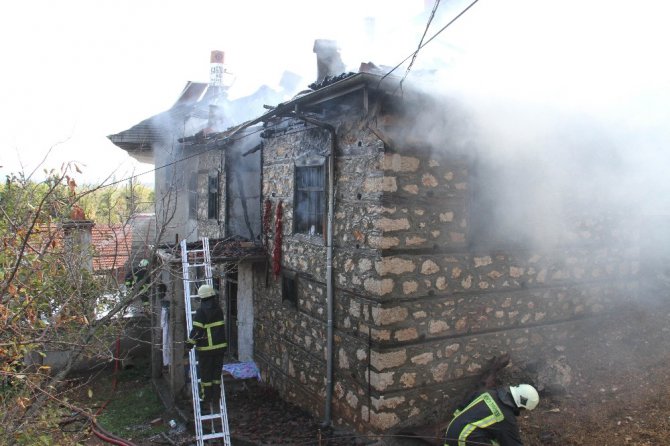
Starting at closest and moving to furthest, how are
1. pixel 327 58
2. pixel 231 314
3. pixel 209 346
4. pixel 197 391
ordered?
pixel 209 346
pixel 197 391
pixel 327 58
pixel 231 314

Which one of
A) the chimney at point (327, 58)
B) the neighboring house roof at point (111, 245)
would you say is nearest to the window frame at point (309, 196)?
the chimney at point (327, 58)

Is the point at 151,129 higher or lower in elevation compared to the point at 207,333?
higher

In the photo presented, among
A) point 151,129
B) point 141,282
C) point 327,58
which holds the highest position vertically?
point 327,58

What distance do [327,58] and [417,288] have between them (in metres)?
4.86

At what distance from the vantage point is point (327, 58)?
909cm

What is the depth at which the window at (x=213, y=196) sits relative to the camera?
1175 cm

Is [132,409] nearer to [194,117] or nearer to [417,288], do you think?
[417,288]

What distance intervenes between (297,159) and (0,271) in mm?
4568

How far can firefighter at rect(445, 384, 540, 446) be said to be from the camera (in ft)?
14.7

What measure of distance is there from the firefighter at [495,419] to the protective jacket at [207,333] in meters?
3.95

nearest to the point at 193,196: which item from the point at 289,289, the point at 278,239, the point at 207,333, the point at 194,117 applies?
the point at 194,117

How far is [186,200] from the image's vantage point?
47.9 ft

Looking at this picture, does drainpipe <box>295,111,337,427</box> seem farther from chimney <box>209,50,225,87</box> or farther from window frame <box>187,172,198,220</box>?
chimney <box>209,50,225,87</box>

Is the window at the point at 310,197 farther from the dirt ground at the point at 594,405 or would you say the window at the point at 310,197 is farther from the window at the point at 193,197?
the window at the point at 193,197
